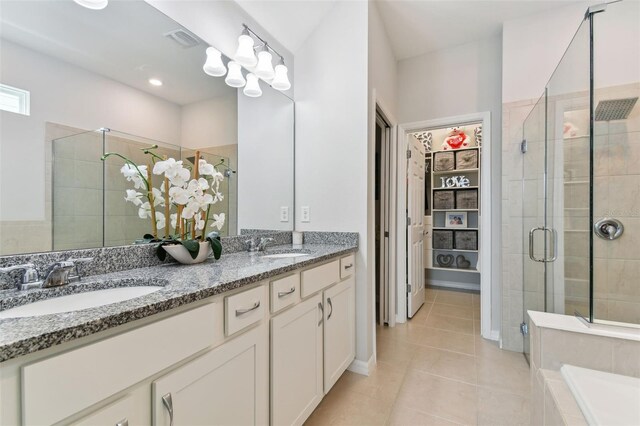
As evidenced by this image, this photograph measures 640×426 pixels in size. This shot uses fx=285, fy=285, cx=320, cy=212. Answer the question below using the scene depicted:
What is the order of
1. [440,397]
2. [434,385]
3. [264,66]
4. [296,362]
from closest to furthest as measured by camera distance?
1. [296,362]
2. [440,397]
3. [434,385]
4. [264,66]

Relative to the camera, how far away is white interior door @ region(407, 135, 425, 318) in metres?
3.00

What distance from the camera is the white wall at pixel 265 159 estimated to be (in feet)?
6.34

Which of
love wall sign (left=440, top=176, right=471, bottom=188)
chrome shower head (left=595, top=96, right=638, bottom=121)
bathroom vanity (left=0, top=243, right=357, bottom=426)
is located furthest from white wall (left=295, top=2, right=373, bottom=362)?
love wall sign (left=440, top=176, right=471, bottom=188)

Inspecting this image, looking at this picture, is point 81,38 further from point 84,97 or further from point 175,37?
point 175,37

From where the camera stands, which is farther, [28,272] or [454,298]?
[454,298]

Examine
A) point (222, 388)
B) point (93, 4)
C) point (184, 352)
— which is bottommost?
point (222, 388)

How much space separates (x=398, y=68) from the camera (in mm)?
3082

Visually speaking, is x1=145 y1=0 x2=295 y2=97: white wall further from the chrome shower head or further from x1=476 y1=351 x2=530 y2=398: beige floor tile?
x1=476 y1=351 x2=530 y2=398: beige floor tile

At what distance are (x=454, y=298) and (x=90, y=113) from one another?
4.02 metres

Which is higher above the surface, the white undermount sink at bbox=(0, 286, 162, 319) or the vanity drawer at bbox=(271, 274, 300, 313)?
the white undermount sink at bbox=(0, 286, 162, 319)

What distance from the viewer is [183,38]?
1.52 m

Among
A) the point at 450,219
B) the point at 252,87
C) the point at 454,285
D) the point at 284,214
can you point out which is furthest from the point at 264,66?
the point at 454,285

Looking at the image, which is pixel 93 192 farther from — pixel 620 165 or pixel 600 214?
pixel 620 165

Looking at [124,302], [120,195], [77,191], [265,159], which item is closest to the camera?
[124,302]
